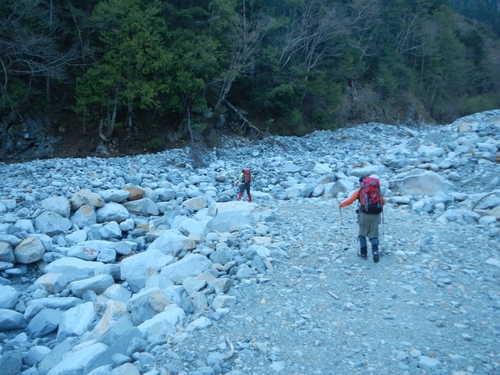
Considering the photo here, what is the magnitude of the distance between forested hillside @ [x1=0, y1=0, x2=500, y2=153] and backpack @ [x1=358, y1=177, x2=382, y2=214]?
1189 cm

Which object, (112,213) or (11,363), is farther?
(112,213)

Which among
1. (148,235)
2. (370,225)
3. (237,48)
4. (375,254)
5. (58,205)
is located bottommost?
(148,235)

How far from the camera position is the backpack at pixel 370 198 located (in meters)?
5.21

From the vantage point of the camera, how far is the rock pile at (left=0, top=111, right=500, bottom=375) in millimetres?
4512

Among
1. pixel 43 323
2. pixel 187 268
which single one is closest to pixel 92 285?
pixel 43 323

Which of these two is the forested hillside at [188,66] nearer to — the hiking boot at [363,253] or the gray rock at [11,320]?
the gray rock at [11,320]

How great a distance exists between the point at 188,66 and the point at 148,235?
10366mm

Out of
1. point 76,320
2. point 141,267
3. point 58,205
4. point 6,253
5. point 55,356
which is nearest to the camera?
point 55,356

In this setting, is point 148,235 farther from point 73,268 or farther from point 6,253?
point 6,253

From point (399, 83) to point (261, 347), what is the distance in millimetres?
31358

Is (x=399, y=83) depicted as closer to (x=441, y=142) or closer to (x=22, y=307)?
(x=441, y=142)

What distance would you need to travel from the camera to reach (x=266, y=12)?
2248cm

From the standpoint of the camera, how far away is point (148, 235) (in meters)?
8.39

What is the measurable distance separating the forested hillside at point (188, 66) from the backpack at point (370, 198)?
11.9 metres
